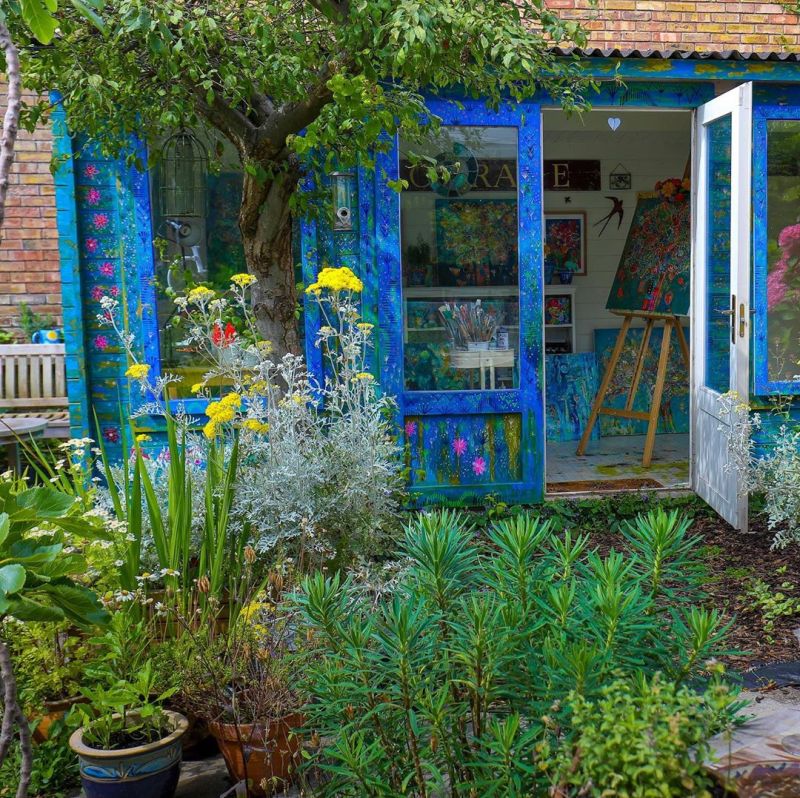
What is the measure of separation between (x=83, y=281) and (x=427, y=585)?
4.15m

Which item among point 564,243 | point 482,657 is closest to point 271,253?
point 482,657

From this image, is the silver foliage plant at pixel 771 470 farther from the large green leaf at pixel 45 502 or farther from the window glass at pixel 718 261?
the large green leaf at pixel 45 502

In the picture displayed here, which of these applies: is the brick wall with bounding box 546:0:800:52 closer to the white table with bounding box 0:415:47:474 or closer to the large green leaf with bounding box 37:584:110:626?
the white table with bounding box 0:415:47:474

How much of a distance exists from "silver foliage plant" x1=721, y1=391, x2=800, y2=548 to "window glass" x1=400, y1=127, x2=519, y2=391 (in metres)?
1.38

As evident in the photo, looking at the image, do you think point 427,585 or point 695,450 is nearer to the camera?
point 427,585

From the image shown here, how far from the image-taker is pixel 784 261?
6.69 metres

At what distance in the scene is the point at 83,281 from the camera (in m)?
6.05

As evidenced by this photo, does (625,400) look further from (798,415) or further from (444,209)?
(444,209)

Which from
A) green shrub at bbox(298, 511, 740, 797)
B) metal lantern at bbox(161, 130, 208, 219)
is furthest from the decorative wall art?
green shrub at bbox(298, 511, 740, 797)

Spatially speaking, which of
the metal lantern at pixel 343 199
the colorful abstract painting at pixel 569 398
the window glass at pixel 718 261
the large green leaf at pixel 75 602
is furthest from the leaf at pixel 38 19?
the colorful abstract painting at pixel 569 398

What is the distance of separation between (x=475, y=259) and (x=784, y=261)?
215 cm

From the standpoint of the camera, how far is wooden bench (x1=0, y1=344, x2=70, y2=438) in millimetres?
8219

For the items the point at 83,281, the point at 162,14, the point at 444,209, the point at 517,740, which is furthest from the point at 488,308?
the point at 517,740

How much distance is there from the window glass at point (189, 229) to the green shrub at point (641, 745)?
4298 millimetres
